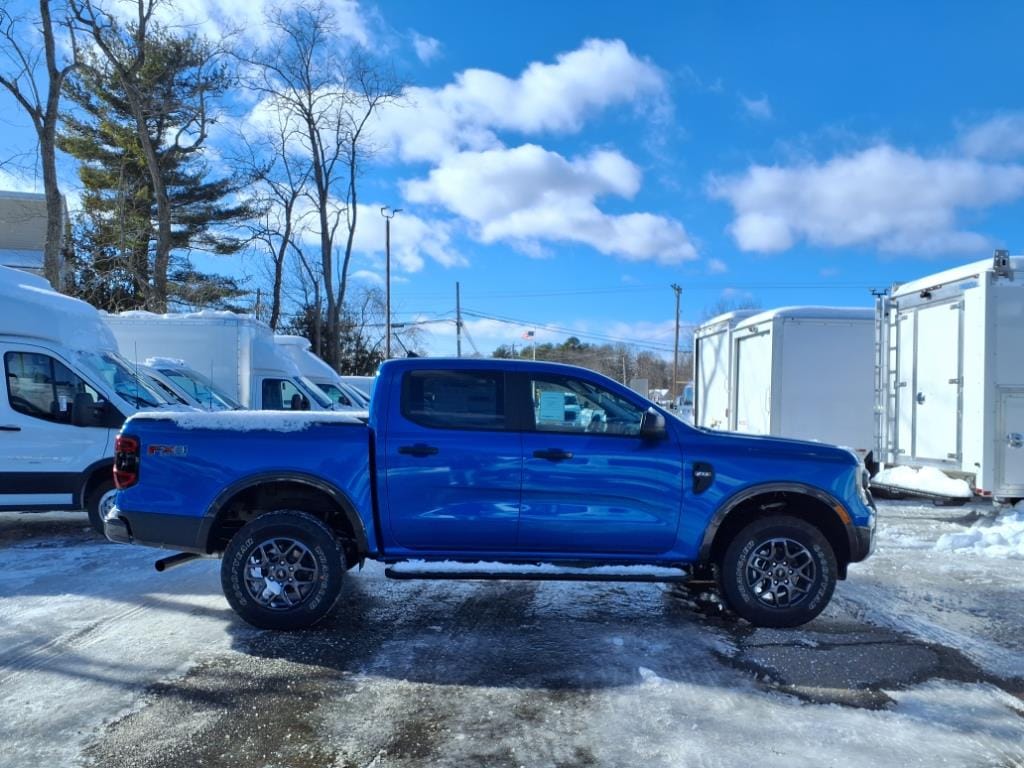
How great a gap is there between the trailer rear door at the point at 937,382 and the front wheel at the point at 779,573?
16.0ft

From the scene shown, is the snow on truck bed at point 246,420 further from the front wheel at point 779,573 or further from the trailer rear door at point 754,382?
the trailer rear door at point 754,382

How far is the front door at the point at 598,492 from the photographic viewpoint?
524cm

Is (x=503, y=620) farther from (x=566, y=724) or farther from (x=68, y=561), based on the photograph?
(x=68, y=561)

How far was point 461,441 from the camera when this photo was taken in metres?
5.26

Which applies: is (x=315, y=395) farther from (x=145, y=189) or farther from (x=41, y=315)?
(x=145, y=189)

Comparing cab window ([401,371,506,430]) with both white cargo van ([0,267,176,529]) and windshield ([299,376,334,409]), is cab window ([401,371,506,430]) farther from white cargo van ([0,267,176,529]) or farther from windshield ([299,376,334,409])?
windshield ([299,376,334,409])

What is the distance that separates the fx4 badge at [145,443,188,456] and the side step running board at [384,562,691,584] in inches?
63.5

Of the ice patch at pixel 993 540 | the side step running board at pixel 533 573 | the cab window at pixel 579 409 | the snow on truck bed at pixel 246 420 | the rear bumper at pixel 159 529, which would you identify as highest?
the cab window at pixel 579 409

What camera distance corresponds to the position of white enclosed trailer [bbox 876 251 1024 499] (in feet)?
28.1

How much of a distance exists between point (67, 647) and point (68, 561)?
290 centimetres

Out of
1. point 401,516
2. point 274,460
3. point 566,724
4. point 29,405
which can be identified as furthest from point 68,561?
point 566,724

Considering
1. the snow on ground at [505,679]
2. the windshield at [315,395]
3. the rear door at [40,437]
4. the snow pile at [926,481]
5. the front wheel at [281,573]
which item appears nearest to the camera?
the snow on ground at [505,679]

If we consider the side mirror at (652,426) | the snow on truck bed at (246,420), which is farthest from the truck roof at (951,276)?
the snow on truck bed at (246,420)

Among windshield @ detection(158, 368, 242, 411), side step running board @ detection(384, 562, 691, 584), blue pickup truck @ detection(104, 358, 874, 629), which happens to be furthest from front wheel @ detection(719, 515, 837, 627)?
windshield @ detection(158, 368, 242, 411)
